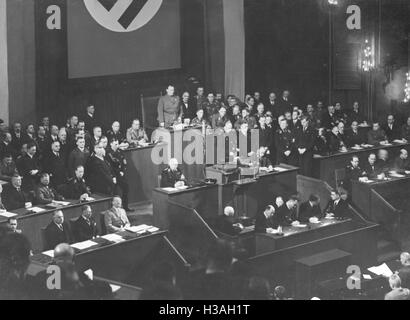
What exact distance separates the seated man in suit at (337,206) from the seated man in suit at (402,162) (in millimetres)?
1842

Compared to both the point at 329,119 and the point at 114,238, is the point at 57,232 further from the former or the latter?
the point at 329,119

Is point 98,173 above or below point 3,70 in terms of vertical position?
below

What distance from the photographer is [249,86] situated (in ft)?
46.8

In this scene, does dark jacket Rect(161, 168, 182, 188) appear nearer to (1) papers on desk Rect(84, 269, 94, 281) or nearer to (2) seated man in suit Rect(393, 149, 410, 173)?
(1) papers on desk Rect(84, 269, 94, 281)

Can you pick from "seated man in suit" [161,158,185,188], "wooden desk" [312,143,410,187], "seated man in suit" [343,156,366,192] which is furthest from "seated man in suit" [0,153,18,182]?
"seated man in suit" [343,156,366,192]

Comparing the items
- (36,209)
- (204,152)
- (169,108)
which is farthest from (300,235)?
(169,108)

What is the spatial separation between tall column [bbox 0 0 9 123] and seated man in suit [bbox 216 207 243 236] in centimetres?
379

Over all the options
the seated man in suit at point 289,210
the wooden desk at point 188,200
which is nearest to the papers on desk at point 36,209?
the wooden desk at point 188,200

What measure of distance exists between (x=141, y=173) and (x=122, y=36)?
2642mm

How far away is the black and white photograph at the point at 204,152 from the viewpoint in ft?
27.6

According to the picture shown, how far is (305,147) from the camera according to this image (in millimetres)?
12008

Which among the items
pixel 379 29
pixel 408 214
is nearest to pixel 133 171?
pixel 408 214

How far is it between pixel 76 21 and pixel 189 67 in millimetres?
2480

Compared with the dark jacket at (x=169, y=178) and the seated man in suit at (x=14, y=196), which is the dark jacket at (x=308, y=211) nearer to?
the dark jacket at (x=169, y=178)
